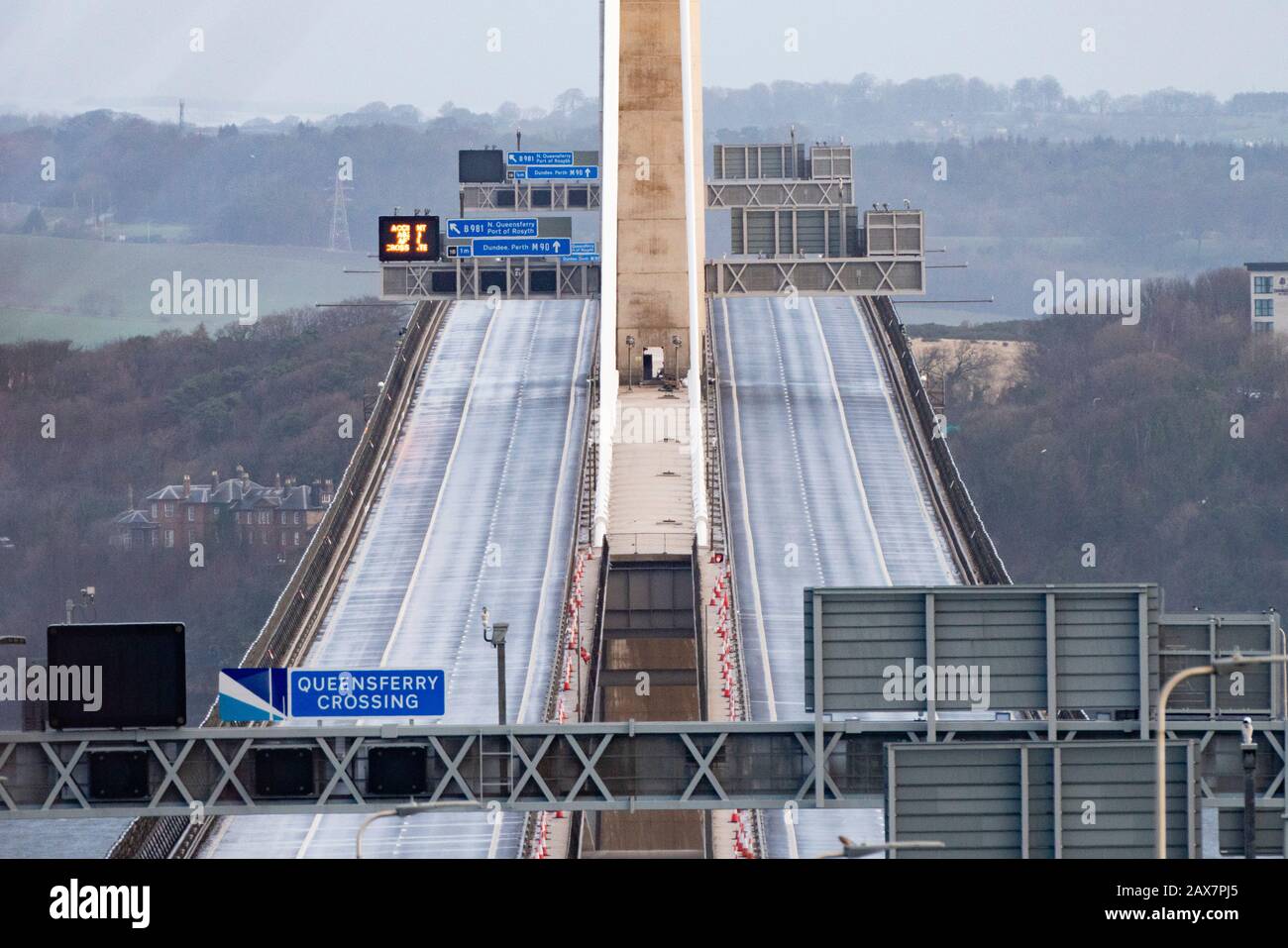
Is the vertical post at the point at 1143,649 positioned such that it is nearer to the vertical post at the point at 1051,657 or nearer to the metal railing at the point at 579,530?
the vertical post at the point at 1051,657

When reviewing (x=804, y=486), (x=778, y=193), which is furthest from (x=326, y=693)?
(x=778, y=193)

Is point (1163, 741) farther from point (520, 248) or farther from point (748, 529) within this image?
point (520, 248)

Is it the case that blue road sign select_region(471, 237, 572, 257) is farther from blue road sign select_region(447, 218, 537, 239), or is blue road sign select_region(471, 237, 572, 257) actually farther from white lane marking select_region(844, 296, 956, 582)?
white lane marking select_region(844, 296, 956, 582)

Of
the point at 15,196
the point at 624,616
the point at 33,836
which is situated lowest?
the point at 33,836

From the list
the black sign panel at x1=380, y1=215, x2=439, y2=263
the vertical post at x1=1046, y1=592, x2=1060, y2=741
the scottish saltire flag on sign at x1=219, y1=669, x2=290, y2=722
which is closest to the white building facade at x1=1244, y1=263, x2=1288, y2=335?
the black sign panel at x1=380, y1=215, x2=439, y2=263

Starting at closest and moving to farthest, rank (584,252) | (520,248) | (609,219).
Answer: (609,219), (520,248), (584,252)
